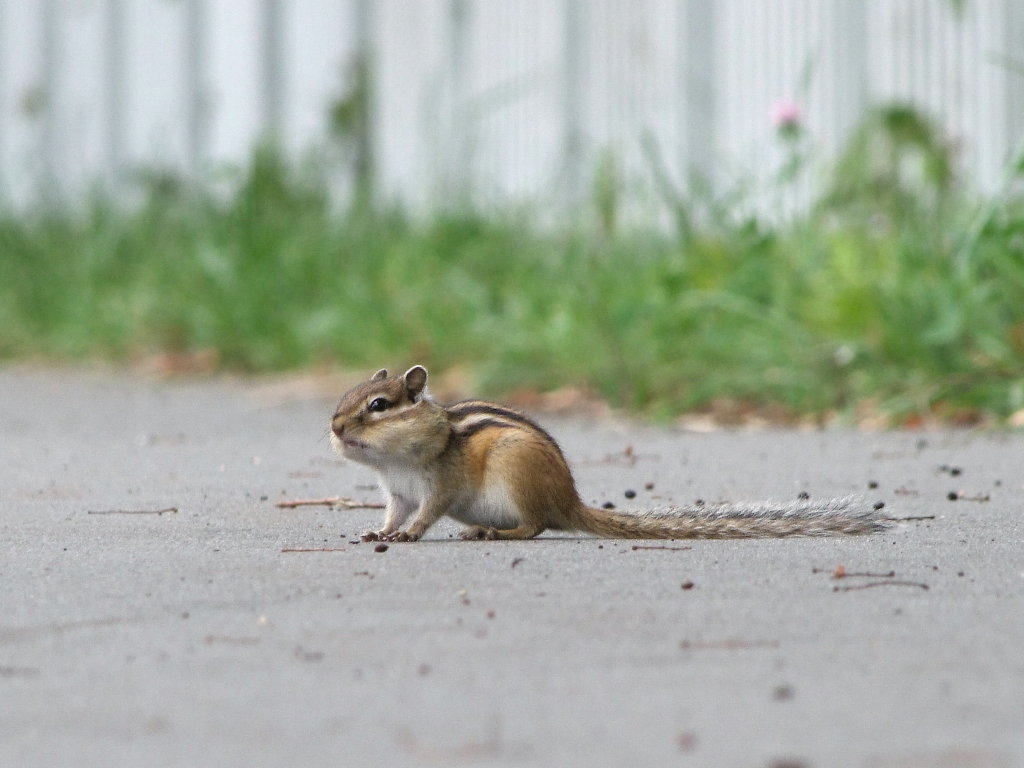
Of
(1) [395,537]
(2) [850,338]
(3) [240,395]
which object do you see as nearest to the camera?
(1) [395,537]

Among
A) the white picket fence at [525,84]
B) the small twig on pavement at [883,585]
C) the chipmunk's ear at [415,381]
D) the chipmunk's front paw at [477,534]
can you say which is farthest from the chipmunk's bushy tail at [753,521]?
the white picket fence at [525,84]

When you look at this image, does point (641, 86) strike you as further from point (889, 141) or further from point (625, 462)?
point (625, 462)

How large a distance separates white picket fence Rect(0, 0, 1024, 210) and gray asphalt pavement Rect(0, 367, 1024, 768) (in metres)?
2.98

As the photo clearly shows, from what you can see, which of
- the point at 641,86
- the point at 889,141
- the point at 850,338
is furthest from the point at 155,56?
the point at 850,338

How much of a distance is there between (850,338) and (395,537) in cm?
312

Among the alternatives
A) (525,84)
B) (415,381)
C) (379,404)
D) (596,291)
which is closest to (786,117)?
(596,291)

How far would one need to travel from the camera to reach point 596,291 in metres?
7.29

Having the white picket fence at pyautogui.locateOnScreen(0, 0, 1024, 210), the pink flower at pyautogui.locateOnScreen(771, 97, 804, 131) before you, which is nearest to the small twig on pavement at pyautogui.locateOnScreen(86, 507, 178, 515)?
the white picket fence at pyautogui.locateOnScreen(0, 0, 1024, 210)

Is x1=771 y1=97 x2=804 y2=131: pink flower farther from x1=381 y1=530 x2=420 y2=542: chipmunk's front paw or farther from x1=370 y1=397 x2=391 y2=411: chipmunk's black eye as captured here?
x1=381 y1=530 x2=420 y2=542: chipmunk's front paw

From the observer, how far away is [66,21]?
18.3 meters

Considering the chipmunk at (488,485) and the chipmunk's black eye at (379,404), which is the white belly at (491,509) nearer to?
the chipmunk at (488,485)

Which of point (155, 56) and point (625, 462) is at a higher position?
point (155, 56)

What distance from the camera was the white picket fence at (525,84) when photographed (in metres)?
8.97

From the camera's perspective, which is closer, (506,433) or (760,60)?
(506,433)
